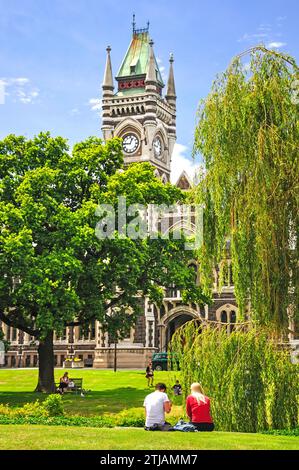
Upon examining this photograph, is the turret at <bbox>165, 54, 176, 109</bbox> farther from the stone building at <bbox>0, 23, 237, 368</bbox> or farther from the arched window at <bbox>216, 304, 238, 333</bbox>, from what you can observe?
the arched window at <bbox>216, 304, 238, 333</bbox>

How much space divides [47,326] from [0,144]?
10.3 m

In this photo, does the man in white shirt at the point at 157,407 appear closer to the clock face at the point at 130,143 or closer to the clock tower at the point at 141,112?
the clock tower at the point at 141,112

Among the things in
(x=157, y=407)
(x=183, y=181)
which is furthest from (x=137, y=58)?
(x=157, y=407)

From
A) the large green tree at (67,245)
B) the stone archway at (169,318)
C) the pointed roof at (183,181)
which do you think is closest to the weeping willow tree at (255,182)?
the large green tree at (67,245)

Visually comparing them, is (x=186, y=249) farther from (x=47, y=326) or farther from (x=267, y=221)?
(x=267, y=221)

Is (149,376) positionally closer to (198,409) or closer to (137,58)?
(198,409)

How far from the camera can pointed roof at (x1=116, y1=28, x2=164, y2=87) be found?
3500 inches

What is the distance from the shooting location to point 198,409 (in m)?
16.4

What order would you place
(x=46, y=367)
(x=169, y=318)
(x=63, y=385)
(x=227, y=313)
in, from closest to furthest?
(x=63, y=385), (x=46, y=367), (x=227, y=313), (x=169, y=318)

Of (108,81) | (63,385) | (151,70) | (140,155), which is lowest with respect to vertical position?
(63,385)

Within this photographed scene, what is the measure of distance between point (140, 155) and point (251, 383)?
65.0 m

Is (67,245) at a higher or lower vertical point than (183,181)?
lower
